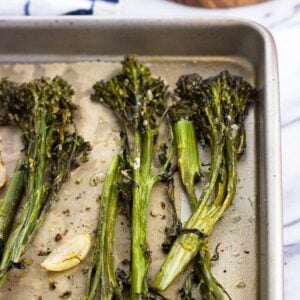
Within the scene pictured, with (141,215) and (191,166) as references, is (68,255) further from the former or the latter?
(191,166)

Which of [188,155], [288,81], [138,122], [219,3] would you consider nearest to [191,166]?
[188,155]

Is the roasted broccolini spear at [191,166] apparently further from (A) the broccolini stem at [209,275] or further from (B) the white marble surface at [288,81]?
(B) the white marble surface at [288,81]

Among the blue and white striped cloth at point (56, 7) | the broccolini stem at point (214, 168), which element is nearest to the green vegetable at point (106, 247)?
the broccolini stem at point (214, 168)

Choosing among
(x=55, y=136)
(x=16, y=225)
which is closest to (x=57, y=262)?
(x=16, y=225)

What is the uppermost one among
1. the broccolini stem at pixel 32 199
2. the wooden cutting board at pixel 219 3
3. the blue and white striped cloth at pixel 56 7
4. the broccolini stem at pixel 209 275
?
the wooden cutting board at pixel 219 3

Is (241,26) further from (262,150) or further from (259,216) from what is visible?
(259,216)

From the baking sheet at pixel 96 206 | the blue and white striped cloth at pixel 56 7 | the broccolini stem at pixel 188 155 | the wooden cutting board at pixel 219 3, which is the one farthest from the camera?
the wooden cutting board at pixel 219 3

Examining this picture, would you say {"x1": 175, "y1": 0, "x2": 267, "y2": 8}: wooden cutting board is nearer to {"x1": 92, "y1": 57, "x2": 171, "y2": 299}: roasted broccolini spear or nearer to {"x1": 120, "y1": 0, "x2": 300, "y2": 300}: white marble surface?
{"x1": 120, "y1": 0, "x2": 300, "y2": 300}: white marble surface
